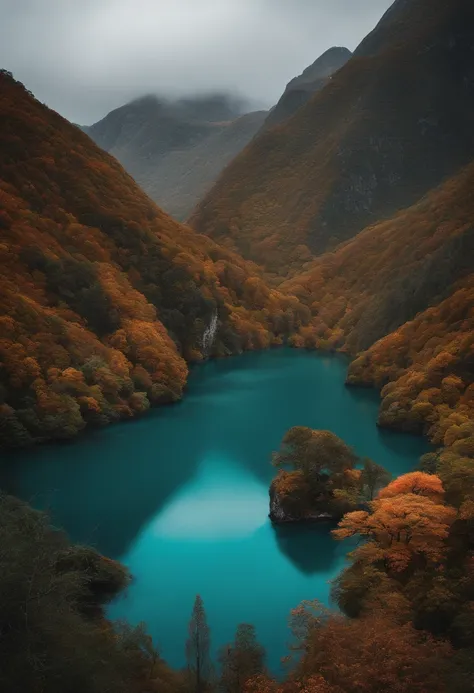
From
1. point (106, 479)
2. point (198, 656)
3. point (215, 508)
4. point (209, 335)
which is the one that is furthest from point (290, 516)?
point (209, 335)

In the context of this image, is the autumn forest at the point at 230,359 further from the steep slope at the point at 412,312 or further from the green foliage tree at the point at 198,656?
the steep slope at the point at 412,312

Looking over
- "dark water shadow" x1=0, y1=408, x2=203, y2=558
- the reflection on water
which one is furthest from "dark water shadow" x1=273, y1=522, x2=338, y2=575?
"dark water shadow" x1=0, y1=408, x2=203, y2=558

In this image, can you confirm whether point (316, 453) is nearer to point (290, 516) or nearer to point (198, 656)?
point (290, 516)

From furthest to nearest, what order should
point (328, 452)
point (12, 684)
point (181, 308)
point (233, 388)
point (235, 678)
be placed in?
1. point (181, 308)
2. point (233, 388)
3. point (328, 452)
4. point (235, 678)
5. point (12, 684)

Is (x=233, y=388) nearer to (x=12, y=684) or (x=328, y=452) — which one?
(x=328, y=452)

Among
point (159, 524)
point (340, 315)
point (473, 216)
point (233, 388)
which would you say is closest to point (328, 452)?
point (159, 524)

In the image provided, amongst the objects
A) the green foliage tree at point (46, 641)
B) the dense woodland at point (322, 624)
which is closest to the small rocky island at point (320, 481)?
the dense woodland at point (322, 624)

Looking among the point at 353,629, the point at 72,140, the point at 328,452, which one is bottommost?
the point at 353,629
